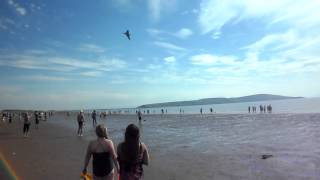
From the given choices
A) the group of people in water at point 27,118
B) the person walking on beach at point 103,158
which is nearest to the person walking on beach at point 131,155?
the person walking on beach at point 103,158

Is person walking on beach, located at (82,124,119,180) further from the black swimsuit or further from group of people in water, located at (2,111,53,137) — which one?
group of people in water, located at (2,111,53,137)

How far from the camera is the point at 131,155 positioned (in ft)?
19.3

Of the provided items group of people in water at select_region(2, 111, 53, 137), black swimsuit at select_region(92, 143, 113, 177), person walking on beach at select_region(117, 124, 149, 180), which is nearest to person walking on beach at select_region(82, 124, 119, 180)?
black swimsuit at select_region(92, 143, 113, 177)

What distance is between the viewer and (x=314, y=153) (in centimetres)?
1505

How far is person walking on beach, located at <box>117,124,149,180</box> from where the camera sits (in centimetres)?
589

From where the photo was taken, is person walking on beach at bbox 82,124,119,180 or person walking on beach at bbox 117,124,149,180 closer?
person walking on beach at bbox 117,124,149,180

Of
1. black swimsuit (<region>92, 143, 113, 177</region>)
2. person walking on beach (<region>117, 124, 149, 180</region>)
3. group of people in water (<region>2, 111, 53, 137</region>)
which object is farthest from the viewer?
group of people in water (<region>2, 111, 53, 137</region>)

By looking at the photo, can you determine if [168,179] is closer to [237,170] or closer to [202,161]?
[237,170]

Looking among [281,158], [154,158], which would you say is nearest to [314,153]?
[281,158]

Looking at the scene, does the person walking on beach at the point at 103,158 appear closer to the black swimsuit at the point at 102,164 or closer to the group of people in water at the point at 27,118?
the black swimsuit at the point at 102,164

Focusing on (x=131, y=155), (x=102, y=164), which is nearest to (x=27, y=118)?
(x=102, y=164)

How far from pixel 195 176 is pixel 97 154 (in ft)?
16.7

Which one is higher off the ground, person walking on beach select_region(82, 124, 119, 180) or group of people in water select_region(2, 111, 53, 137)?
group of people in water select_region(2, 111, 53, 137)

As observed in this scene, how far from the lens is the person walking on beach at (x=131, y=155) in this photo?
5891mm
